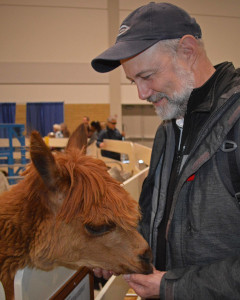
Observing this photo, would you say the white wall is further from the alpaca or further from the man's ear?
the alpaca

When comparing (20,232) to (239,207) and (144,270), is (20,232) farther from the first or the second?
(239,207)

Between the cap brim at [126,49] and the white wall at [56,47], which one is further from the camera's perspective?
the white wall at [56,47]

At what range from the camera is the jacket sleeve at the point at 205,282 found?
1.00 metres

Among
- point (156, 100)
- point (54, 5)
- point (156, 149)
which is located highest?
point (54, 5)

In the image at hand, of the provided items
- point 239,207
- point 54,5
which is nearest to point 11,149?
point 239,207

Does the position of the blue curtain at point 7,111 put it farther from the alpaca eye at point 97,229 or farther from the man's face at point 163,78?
the alpaca eye at point 97,229

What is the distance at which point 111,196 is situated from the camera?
50.3 inches

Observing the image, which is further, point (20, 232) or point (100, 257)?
point (100, 257)

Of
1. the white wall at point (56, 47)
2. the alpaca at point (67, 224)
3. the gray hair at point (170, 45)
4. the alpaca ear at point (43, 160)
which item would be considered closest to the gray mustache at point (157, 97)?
the gray hair at point (170, 45)

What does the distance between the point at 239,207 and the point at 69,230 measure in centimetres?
73

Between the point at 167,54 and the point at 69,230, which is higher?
the point at 167,54

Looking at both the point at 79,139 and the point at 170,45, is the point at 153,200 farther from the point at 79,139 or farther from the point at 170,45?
the point at 170,45

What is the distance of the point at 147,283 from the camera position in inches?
48.1

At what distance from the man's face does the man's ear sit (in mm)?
28
